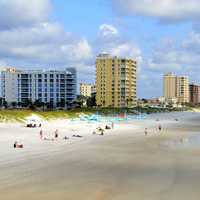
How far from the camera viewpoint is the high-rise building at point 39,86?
183 m

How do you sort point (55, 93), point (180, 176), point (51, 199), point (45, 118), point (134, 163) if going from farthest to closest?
point (55, 93) → point (45, 118) → point (134, 163) → point (180, 176) → point (51, 199)

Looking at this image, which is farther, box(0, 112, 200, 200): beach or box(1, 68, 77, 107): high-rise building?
box(1, 68, 77, 107): high-rise building

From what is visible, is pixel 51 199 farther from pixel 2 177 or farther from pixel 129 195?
pixel 2 177

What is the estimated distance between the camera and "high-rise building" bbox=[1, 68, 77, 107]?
602 feet

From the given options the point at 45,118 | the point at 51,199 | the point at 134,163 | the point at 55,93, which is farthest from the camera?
the point at 55,93

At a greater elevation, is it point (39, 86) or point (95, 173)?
point (39, 86)

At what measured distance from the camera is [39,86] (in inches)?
7372

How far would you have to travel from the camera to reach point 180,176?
958 inches

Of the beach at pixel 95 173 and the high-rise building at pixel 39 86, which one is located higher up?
the high-rise building at pixel 39 86

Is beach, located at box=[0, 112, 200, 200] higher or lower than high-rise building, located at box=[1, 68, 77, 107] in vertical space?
lower

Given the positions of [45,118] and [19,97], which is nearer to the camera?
[45,118]

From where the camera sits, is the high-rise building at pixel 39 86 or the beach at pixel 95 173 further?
the high-rise building at pixel 39 86

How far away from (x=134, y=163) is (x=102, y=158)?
3.18m

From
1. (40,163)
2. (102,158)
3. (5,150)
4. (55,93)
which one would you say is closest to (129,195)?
(40,163)
